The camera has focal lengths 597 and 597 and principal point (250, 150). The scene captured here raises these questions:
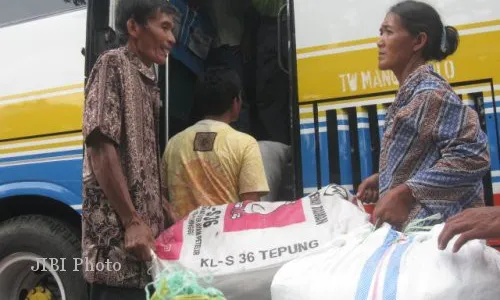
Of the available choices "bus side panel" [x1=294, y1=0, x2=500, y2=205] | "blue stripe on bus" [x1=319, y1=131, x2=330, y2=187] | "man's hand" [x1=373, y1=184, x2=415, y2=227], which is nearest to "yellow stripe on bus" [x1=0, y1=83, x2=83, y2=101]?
"bus side panel" [x1=294, y1=0, x2=500, y2=205]

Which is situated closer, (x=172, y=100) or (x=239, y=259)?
(x=239, y=259)

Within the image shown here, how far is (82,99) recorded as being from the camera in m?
3.16

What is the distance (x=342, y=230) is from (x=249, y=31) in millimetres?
2442

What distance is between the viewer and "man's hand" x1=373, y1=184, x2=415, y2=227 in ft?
5.64

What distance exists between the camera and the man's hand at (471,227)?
4.52 ft

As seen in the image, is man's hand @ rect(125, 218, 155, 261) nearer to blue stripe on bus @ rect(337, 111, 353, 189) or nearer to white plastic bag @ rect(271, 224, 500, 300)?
white plastic bag @ rect(271, 224, 500, 300)

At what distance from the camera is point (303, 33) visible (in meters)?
2.66

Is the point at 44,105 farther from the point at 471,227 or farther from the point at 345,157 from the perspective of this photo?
the point at 471,227

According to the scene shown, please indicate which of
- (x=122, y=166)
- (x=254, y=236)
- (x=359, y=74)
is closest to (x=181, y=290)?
(x=254, y=236)

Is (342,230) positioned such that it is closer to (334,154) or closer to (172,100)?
(334,154)

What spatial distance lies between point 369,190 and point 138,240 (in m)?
0.85

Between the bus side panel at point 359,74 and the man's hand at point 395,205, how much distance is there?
758 millimetres

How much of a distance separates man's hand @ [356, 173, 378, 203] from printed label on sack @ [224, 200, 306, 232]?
32 cm

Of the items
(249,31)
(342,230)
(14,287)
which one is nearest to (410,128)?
(342,230)
